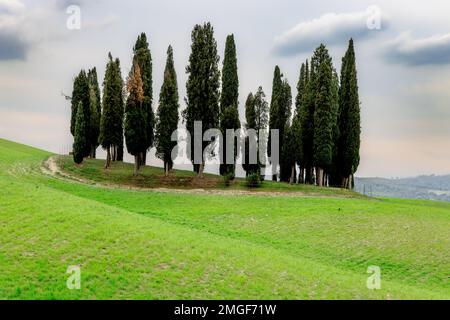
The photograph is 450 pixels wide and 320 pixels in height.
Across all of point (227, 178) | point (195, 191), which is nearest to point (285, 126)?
point (227, 178)

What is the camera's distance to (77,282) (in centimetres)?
1594

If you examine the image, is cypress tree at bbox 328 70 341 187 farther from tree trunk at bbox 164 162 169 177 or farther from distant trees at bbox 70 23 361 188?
tree trunk at bbox 164 162 169 177

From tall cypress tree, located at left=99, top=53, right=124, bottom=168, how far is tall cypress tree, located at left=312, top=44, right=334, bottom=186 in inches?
909

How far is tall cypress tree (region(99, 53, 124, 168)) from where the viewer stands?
5041 cm

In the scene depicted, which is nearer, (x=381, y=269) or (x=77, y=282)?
(x=77, y=282)

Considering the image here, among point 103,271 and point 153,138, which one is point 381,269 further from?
point 153,138

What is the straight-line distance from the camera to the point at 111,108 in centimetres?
5044

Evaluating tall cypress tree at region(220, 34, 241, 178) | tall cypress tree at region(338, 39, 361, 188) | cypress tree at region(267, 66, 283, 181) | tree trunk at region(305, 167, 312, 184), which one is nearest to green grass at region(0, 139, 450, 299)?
tall cypress tree at region(220, 34, 241, 178)

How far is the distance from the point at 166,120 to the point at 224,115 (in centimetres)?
665

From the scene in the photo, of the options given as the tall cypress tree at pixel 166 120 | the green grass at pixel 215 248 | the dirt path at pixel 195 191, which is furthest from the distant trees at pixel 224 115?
the green grass at pixel 215 248

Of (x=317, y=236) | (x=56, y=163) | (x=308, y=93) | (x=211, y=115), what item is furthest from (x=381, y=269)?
(x=56, y=163)
